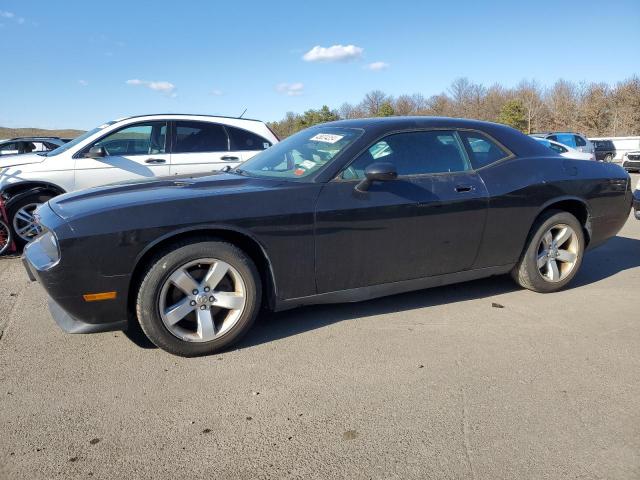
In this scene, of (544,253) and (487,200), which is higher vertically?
(487,200)

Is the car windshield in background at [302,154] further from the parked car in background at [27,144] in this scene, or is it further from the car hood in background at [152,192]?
the parked car in background at [27,144]

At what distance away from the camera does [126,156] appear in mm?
6445

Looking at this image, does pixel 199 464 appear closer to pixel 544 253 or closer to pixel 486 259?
pixel 486 259

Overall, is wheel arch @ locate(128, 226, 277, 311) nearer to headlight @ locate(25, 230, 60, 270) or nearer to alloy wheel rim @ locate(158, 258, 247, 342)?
alloy wheel rim @ locate(158, 258, 247, 342)

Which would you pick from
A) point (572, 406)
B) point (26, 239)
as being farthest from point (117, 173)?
point (572, 406)

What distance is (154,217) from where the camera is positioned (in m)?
2.95

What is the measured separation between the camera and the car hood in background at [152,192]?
3.01m

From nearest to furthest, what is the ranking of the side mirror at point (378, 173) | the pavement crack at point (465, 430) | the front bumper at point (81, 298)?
the pavement crack at point (465, 430) → the front bumper at point (81, 298) → the side mirror at point (378, 173)

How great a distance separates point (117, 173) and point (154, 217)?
3.86 m

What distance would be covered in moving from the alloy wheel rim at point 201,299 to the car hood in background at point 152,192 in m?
0.45

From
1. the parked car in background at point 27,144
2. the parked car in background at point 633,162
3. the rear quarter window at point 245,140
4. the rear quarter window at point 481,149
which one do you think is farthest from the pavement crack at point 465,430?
the parked car in background at point 633,162

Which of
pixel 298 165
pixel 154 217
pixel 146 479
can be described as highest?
pixel 298 165

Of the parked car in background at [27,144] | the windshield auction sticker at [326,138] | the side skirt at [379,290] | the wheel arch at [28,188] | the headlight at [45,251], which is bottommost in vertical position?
the side skirt at [379,290]

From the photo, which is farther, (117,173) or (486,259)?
(117,173)
